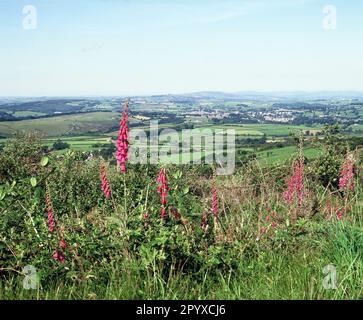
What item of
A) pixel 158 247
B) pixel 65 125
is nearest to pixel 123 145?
pixel 158 247

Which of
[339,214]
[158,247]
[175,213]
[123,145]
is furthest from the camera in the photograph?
[339,214]

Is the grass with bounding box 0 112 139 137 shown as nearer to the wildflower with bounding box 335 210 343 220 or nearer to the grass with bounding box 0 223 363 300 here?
the wildflower with bounding box 335 210 343 220

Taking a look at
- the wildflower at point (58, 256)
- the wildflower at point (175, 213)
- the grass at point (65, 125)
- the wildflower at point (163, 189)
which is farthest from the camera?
the grass at point (65, 125)

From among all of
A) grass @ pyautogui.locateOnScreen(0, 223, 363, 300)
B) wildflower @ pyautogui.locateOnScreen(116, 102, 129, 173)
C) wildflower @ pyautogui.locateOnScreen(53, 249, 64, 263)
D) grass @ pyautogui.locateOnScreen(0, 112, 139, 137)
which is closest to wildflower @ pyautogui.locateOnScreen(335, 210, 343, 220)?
grass @ pyautogui.locateOnScreen(0, 223, 363, 300)

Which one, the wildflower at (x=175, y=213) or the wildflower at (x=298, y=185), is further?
the wildflower at (x=298, y=185)

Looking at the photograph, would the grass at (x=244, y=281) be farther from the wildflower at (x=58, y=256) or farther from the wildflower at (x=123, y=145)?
the wildflower at (x=123, y=145)

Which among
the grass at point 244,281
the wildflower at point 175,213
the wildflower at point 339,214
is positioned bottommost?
the grass at point 244,281

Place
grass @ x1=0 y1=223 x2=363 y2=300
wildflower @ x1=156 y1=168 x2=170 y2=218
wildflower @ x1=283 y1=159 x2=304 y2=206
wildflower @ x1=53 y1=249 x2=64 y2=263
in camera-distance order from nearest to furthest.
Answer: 1. grass @ x1=0 y1=223 x2=363 y2=300
2. wildflower @ x1=53 y1=249 x2=64 y2=263
3. wildflower @ x1=156 y1=168 x2=170 y2=218
4. wildflower @ x1=283 y1=159 x2=304 y2=206

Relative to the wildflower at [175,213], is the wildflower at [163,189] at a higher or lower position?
higher

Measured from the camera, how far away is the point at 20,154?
19.9m

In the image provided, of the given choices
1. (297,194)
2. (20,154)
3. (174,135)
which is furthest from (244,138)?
(297,194)

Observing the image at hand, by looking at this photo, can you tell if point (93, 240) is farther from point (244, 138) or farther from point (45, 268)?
point (244, 138)

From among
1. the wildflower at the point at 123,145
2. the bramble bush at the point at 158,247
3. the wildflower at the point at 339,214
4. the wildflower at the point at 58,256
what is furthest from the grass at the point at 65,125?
the wildflower at the point at 58,256

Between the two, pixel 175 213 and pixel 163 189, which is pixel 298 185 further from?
pixel 163 189
